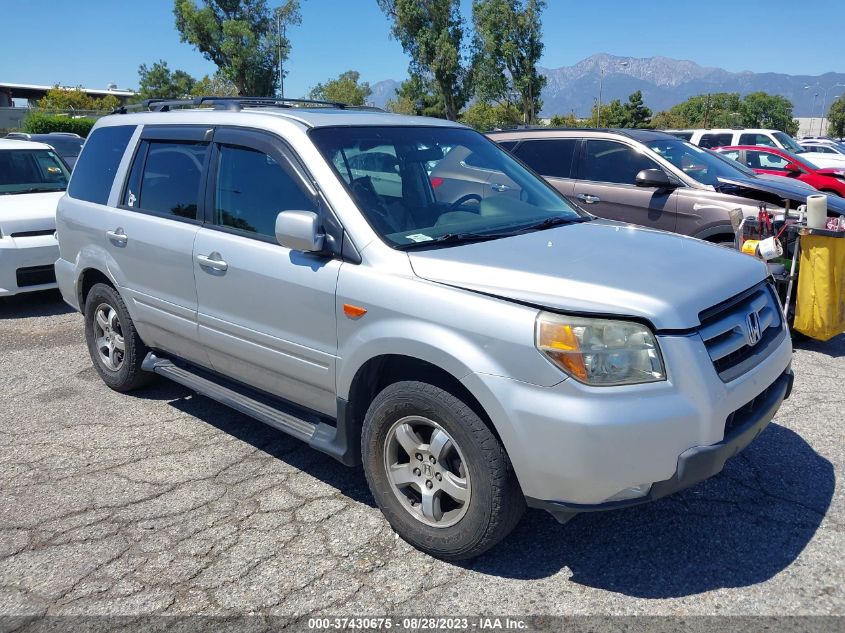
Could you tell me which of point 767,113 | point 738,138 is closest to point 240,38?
point 738,138

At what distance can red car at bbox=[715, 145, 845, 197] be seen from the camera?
15250mm

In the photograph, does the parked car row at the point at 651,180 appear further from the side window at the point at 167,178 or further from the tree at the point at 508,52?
the tree at the point at 508,52

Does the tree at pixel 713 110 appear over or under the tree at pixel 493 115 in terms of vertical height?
over

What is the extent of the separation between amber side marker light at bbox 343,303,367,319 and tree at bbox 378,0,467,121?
46594 millimetres

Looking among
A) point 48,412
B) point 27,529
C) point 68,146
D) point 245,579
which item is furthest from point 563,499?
point 68,146

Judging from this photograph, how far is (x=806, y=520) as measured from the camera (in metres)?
3.39

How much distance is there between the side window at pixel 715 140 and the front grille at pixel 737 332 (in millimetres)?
16532

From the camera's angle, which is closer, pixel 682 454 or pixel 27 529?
pixel 682 454

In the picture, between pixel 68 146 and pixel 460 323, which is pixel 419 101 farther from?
pixel 460 323

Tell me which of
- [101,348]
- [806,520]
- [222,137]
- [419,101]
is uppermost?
[419,101]

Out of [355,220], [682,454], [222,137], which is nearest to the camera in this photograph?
[682,454]

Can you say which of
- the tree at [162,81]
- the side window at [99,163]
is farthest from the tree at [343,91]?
the side window at [99,163]

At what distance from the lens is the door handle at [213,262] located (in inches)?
150

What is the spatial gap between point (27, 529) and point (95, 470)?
633 mm
